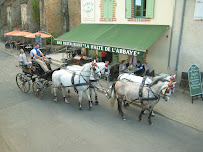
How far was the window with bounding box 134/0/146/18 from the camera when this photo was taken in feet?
31.3

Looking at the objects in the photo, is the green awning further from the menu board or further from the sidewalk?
the sidewalk

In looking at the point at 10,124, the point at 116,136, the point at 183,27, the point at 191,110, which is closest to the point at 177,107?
the point at 191,110

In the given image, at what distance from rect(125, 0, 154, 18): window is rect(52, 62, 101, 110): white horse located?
4.61 meters

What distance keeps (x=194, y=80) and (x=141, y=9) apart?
4.56m

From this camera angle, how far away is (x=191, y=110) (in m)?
7.09

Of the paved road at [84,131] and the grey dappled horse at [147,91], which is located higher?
the grey dappled horse at [147,91]

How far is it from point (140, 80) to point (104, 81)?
4.19 metres

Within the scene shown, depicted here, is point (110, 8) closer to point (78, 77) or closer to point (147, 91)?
point (78, 77)

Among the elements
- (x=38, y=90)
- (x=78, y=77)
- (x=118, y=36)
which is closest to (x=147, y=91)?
(x=78, y=77)

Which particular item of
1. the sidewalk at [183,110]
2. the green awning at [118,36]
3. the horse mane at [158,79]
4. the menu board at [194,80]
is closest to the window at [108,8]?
the green awning at [118,36]

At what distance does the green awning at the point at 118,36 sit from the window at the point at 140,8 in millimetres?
625

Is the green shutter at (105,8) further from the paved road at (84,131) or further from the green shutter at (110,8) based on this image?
the paved road at (84,131)

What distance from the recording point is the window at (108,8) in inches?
432

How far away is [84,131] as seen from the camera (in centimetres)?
597
